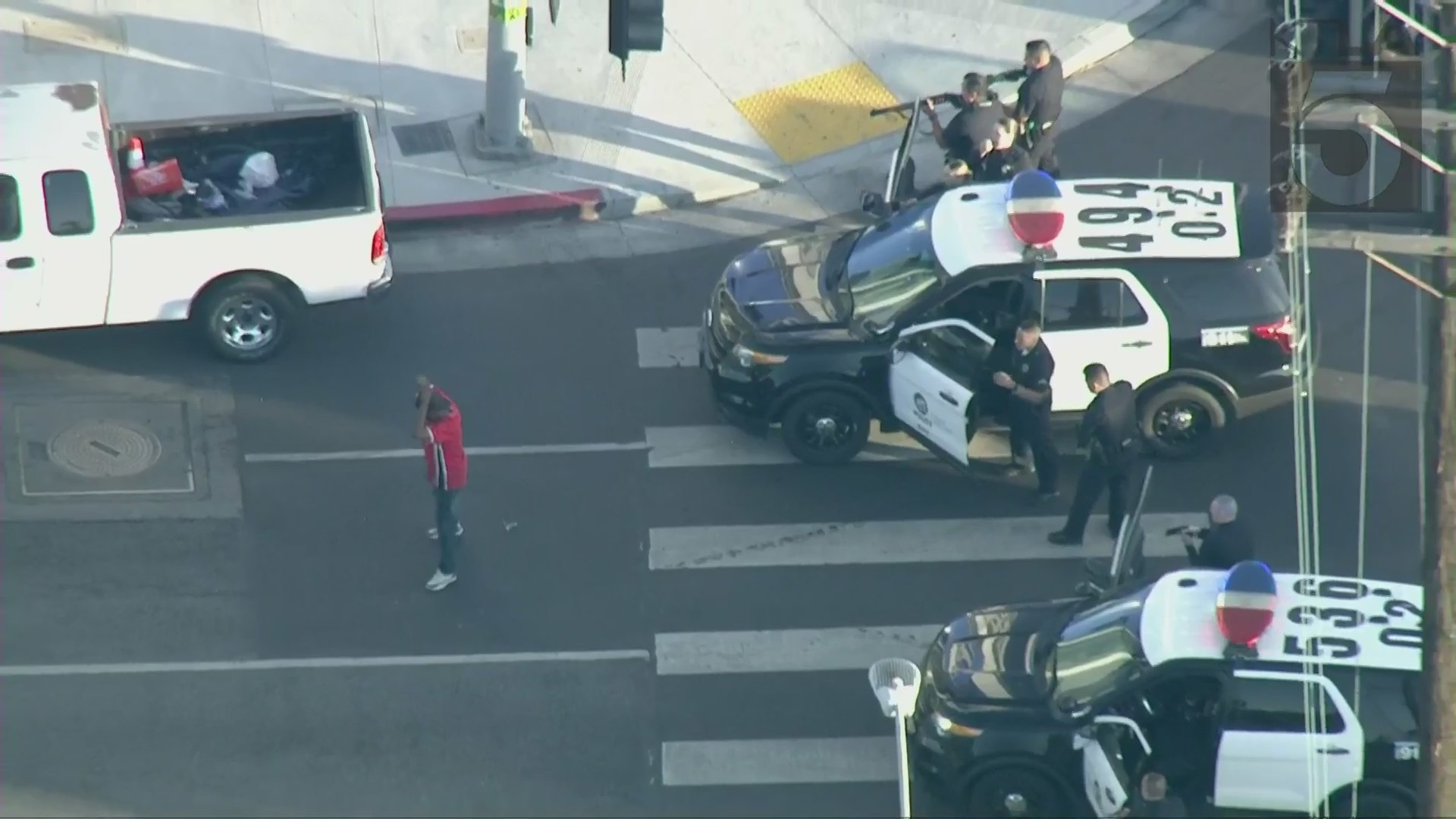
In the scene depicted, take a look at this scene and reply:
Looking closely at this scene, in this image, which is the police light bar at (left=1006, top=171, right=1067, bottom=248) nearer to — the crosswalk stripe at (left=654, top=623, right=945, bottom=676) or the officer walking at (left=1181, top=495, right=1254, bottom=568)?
the officer walking at (left=1181, top=495, right=1254, bottom=568)

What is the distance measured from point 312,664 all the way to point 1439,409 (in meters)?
7.45

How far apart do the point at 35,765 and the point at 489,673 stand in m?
2.91

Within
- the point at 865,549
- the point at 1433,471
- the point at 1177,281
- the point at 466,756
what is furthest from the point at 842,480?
the point at 1433,471

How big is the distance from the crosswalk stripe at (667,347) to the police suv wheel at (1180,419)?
147 inches

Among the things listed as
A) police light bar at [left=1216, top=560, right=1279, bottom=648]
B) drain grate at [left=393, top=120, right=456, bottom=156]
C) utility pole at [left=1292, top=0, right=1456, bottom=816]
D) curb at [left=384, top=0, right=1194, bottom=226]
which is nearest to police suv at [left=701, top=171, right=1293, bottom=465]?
police light bar at [left=1216, top=560, right=1279, bottom=648]

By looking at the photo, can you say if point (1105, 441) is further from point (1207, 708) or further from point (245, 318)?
point (245, 318)

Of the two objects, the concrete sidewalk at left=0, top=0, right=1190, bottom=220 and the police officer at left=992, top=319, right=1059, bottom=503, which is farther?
the concrete sidewalk at left=0, top=0, right=1190, bottom=220

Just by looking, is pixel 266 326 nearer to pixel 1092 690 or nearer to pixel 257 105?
pixel 257 105

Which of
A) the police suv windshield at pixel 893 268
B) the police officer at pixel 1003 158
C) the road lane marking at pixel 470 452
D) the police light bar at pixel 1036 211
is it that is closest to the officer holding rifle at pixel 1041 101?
the police officer at pixel 1003 158

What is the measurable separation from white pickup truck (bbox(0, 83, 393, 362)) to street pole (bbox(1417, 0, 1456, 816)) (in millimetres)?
9118

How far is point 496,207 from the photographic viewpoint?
19.5 metres

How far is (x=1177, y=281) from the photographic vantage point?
15.8 m

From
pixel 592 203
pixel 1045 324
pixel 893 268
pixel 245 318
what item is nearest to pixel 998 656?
pixel 1045 324

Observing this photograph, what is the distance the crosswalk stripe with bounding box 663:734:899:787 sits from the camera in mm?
13172
